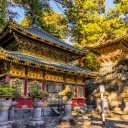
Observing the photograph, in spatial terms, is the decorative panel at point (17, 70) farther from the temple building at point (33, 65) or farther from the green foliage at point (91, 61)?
the green foliage at point (91, 61)

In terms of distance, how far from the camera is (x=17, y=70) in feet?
42.5

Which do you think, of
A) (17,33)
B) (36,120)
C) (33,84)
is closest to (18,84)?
(33,84)

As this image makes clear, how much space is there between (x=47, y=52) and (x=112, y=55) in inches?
322

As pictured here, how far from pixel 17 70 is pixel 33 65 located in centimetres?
137

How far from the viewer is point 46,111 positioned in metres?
13.3

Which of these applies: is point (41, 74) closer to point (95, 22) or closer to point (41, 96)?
point (41, 96)

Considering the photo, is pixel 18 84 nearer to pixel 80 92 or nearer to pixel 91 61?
pixel 80 92

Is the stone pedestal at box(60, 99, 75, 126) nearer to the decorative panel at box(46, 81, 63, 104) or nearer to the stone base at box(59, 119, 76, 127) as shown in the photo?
the stone base at box(59, 119, 76, 127)

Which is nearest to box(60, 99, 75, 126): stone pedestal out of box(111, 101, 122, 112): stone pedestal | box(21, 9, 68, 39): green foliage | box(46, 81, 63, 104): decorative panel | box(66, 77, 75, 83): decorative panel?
box(46, 81, 63, 104): decorative panel

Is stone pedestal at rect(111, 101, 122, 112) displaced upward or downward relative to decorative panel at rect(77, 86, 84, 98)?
downward

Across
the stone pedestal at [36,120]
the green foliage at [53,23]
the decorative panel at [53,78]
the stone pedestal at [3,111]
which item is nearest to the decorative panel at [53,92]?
the decorative panel at [53,78]

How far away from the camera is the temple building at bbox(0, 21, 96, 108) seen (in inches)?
493

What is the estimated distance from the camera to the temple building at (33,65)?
41.1 feet

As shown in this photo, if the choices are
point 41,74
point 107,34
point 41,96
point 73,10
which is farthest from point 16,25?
point 73,10
